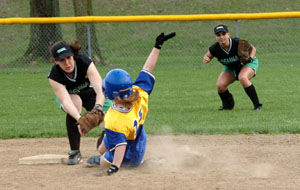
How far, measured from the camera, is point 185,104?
33.2 ft

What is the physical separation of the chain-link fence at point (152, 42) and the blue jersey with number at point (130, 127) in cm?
840

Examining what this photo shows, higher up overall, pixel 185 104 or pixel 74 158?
pixel 74 158

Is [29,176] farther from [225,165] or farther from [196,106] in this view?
[196,106]

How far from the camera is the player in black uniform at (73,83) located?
542 centimetres

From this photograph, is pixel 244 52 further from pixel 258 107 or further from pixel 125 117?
pixel 125 117

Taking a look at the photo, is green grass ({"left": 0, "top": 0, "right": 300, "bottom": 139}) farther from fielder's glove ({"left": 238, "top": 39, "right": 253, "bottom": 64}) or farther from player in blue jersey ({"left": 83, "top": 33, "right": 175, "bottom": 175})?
player in blue jersey ({"left": 83, "top": 33, "right": 175, "bottom": 175})

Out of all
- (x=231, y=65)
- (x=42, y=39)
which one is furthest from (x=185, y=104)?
(x=42, y=39)

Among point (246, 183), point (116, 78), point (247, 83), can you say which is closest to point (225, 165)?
point (246, 183)

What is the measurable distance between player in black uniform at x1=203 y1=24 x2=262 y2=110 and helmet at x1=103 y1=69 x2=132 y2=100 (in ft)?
14.5

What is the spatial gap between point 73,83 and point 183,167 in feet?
4.67

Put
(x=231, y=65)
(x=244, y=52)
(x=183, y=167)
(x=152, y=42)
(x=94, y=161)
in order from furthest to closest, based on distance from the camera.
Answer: (x=152, y=42) < (x=231, y=65) < (x=244, y=52) < (x=94, y=161) < (x=183, y=167)

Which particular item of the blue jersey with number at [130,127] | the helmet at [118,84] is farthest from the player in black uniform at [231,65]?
the helmet at [118,84]

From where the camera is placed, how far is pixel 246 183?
15.2ft

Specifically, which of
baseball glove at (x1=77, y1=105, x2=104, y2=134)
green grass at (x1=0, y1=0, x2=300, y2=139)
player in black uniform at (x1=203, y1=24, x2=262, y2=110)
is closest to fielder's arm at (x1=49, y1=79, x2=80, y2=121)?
baseball glove at (x1=77, y1=105, x2=104, y2=134)
